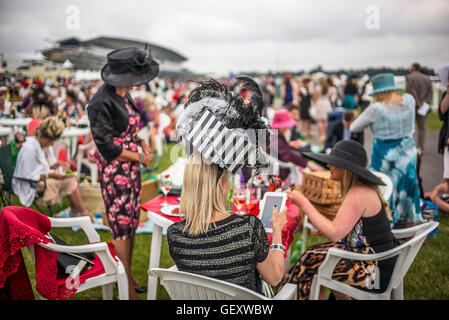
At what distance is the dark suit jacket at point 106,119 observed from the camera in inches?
111

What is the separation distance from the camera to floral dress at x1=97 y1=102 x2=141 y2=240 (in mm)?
2926

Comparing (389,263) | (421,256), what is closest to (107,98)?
(389,263)

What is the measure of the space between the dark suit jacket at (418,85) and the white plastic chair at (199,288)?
4.66 metres

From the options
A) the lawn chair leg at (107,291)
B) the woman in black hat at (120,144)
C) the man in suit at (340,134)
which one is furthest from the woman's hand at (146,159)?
the man in suit at (340,134)

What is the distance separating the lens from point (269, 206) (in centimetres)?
243

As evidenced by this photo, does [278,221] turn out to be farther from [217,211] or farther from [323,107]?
[323,107]

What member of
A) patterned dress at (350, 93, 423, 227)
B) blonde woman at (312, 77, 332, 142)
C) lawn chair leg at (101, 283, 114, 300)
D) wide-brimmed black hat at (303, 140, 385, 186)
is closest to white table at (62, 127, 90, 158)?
lawn chair leg at (101, 283, 114, 300)

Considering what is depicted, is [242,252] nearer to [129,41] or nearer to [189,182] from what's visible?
[189,182]

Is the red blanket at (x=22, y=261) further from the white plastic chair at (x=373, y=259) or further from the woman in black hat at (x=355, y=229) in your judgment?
the white plastic chair at (x=373, y=259)

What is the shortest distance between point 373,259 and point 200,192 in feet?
4.04

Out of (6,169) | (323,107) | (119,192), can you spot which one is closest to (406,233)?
Result: (119,192)

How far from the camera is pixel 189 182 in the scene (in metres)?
1.74

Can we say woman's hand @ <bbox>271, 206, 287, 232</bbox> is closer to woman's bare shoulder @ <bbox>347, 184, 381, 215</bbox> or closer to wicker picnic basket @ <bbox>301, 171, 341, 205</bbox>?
woman's bare shoulder @ <bbox>347, 184, 381, 215</bbox>
